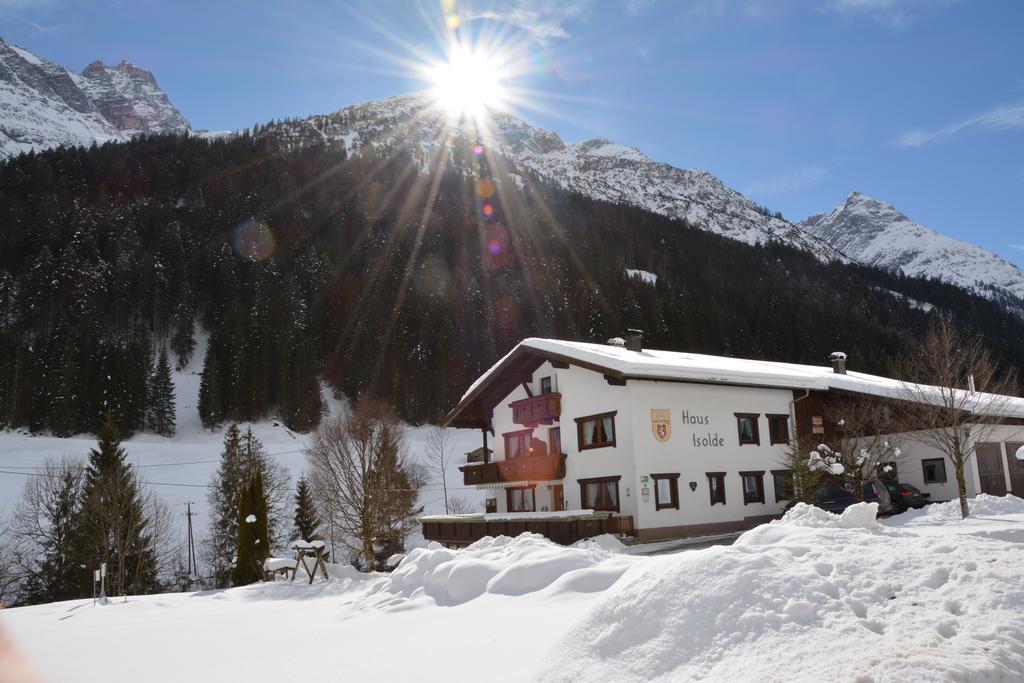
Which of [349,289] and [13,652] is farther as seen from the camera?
[349,289]

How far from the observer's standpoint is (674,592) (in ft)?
23.2

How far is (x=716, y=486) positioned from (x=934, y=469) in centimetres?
976

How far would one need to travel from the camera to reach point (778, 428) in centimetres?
3052

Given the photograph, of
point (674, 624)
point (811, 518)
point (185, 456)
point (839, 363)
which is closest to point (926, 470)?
point (839, 363)

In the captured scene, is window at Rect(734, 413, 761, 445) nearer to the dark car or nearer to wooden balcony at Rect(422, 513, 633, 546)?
the dark car

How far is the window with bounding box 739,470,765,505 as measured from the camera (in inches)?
1133

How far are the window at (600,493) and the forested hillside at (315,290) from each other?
56130 mm

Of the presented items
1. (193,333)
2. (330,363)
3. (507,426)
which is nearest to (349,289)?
(330,363)

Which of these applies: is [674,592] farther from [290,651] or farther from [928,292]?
[928,292]

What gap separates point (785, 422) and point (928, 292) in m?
157

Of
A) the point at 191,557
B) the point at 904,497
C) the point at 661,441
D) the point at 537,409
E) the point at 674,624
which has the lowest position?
the point at 191,557

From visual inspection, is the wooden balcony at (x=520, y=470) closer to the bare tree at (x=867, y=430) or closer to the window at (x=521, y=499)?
the window at (x=521, y=499)

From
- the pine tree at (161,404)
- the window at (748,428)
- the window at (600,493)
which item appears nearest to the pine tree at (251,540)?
the window at (600,493)

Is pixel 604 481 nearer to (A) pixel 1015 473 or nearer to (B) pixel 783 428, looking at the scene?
(B) pixel 783 428
